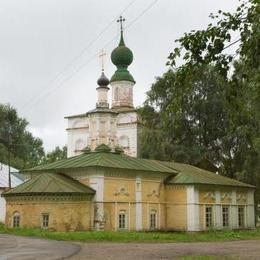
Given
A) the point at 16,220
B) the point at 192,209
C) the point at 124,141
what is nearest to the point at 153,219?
the point at 192,209

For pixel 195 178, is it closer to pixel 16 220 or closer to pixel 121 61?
pixel 16 220

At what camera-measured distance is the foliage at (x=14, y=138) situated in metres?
52.6

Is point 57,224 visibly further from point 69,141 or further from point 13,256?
point 69,141

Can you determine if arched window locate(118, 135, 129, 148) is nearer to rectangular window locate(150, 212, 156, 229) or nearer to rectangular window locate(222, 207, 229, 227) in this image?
rectangular window locate(222, 207, 229, 227)

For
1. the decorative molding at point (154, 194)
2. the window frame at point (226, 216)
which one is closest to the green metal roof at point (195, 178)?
the decorative molding at point (154, 194)

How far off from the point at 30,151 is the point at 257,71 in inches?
2185

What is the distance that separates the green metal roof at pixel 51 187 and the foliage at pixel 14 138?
26704 mm

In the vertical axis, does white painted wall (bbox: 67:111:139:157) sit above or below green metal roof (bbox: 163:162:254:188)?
above

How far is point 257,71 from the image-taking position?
689 centimetres

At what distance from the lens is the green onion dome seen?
45.9 meters

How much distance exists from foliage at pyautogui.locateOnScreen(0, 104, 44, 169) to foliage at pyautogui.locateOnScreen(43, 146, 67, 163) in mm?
6100

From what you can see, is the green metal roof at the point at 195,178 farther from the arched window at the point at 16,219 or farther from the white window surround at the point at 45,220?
the arched window at the point at 16,219

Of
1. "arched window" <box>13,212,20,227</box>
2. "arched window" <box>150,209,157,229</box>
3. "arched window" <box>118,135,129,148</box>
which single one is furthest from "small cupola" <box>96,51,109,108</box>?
"arched window" <box>118,135,129,148</box>

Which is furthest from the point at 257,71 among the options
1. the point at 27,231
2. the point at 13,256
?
A: the point at 27,231
